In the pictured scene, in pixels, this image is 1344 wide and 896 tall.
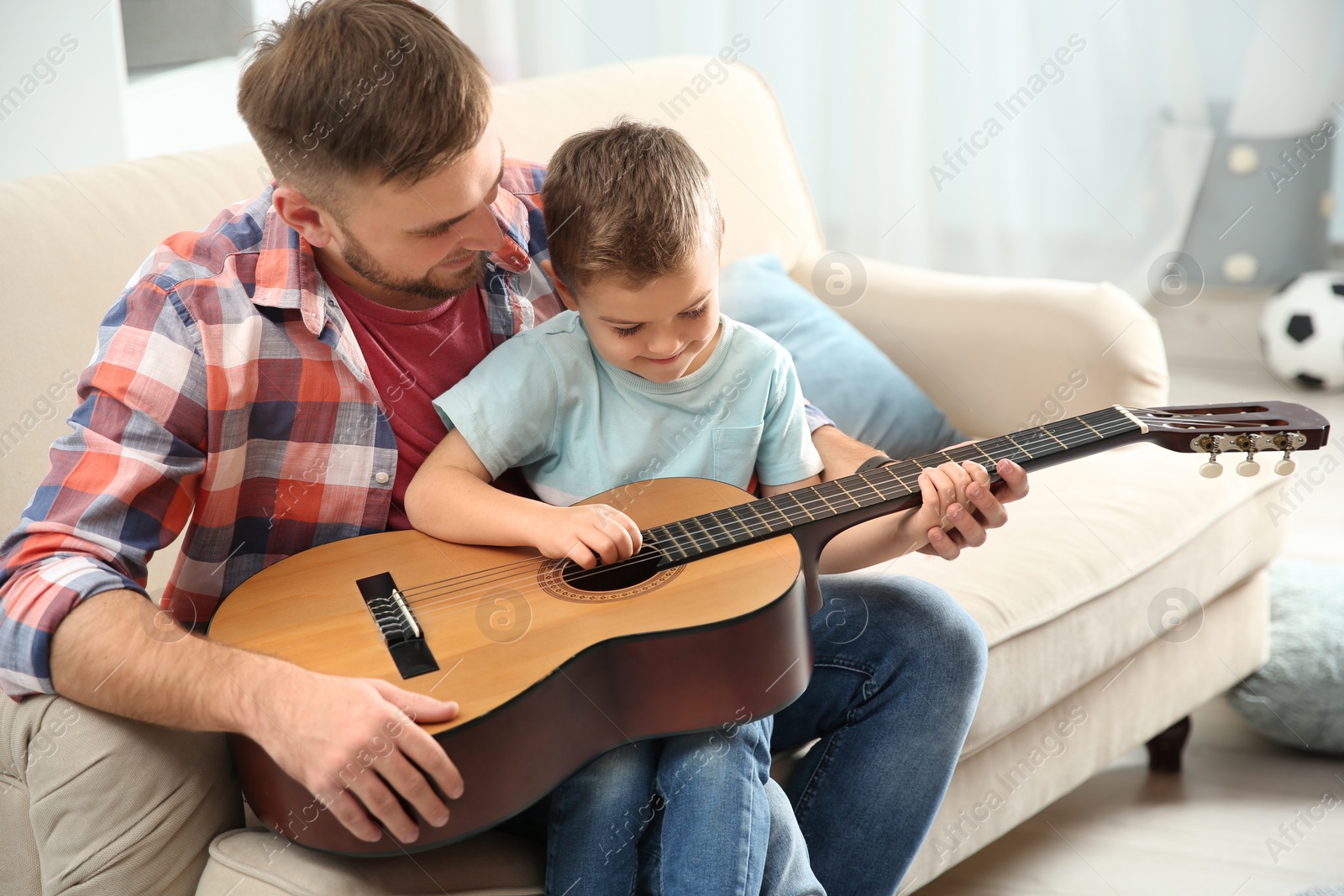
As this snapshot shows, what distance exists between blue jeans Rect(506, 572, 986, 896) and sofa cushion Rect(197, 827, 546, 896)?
33cm

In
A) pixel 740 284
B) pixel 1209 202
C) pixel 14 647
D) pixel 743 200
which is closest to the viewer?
pixel 14 647

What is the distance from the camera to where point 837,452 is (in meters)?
1.35

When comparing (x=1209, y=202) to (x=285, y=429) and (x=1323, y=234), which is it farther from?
(x=285, y=429)

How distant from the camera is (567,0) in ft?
12.0

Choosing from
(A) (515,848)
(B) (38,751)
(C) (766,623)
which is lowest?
(A) (515,848)

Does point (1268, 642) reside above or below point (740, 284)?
below

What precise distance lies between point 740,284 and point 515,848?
3.34 feet

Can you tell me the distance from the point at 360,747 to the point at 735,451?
529mm

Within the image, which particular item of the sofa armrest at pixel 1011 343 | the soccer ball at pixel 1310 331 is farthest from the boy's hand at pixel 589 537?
the soccer ball at pixel 1310 331

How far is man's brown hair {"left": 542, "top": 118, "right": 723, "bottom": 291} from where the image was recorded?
115 centimetres

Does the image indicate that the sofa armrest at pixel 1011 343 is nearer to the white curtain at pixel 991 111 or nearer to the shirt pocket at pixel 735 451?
the shirt pocket at pixel 735 451

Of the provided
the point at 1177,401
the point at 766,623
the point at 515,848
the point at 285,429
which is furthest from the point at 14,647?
the point at 1177,401

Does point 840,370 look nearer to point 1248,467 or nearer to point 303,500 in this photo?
point 1248,467

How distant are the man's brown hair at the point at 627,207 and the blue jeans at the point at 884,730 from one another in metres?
0.45
